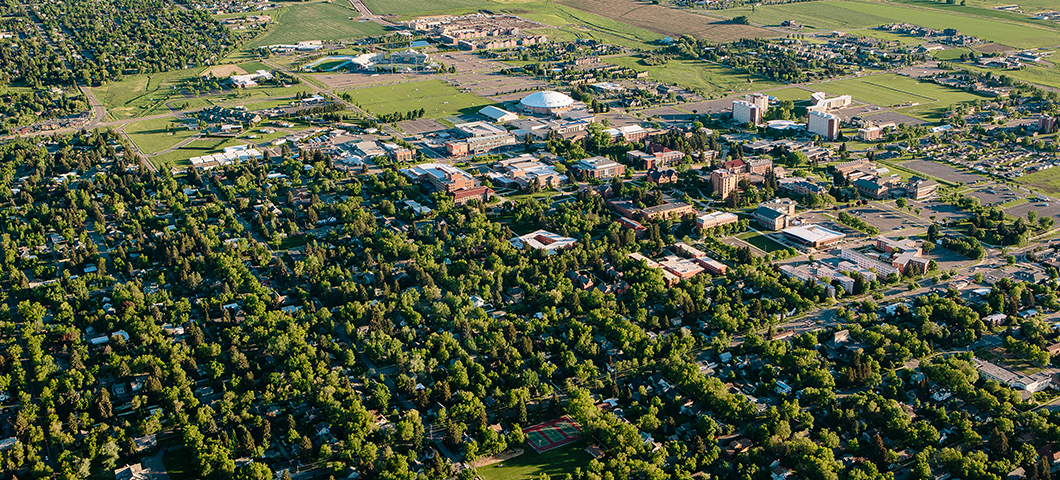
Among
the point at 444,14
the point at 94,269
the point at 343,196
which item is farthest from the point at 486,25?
the point at 94,269

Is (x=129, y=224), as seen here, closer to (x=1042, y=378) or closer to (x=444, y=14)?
(x=1042, y=378)

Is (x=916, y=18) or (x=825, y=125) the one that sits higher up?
(x=825, y=125)

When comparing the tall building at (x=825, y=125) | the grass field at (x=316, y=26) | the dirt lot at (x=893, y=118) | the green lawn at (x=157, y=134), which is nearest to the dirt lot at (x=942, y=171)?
the tall building at (x=825, y=125)

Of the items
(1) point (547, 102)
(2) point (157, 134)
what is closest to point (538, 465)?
(1) point (547, 102)

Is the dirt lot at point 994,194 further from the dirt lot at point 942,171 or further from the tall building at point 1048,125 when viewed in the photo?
the tall building at point 1048,125

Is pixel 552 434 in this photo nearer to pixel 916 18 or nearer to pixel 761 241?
pixel 761 241

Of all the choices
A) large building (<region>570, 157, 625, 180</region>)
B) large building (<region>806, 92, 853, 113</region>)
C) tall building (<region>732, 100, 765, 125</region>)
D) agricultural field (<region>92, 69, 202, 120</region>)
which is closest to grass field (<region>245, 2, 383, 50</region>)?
agricultural field (<region>92, 69, 202, 120</region>)

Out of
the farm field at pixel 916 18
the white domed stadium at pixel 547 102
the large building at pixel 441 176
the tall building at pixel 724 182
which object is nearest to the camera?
the tall building at pixel 724 182
